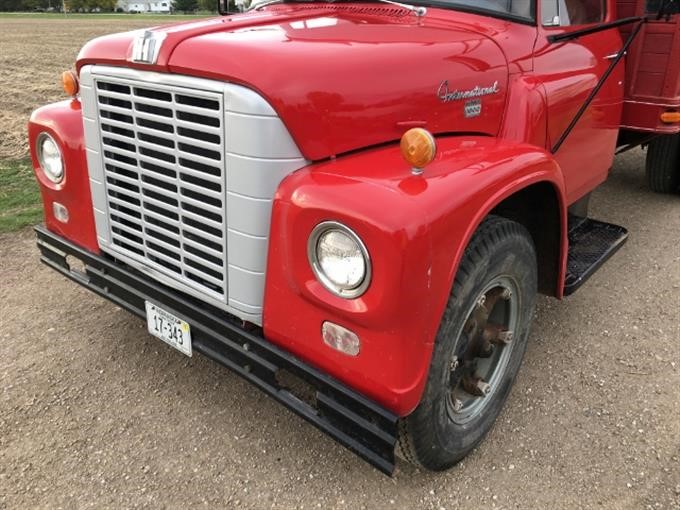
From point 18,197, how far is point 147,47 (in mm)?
3905

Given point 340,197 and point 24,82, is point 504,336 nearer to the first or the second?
point 340,197

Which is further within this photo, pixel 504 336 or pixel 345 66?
pixel 504 336

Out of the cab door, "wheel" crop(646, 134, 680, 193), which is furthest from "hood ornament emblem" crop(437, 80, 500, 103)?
"wheel" crop(646, 134, 680, 193)

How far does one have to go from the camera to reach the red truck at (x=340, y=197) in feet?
6.50

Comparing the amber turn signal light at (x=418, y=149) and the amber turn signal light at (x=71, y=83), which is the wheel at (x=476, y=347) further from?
the amber turn signal light at (x=71, y=83)

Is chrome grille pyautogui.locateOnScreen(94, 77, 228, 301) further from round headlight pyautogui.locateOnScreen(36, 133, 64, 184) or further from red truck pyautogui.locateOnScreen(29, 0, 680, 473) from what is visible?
round headlight pyautogui.locateOnScreen(36, 133, 64, 184)

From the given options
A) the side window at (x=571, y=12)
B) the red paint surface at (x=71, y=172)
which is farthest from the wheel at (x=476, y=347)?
the red paint surface at (x=71, y=172)

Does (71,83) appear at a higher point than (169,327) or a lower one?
higher

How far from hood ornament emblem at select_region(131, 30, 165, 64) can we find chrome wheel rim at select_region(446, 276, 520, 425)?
161 cm

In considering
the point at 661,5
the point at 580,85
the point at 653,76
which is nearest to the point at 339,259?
the point at 580,85

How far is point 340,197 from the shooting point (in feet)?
6.33

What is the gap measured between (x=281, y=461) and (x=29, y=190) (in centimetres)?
439

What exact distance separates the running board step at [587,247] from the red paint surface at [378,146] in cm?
37

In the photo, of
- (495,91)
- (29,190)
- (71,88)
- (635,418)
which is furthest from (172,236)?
(29,190)
